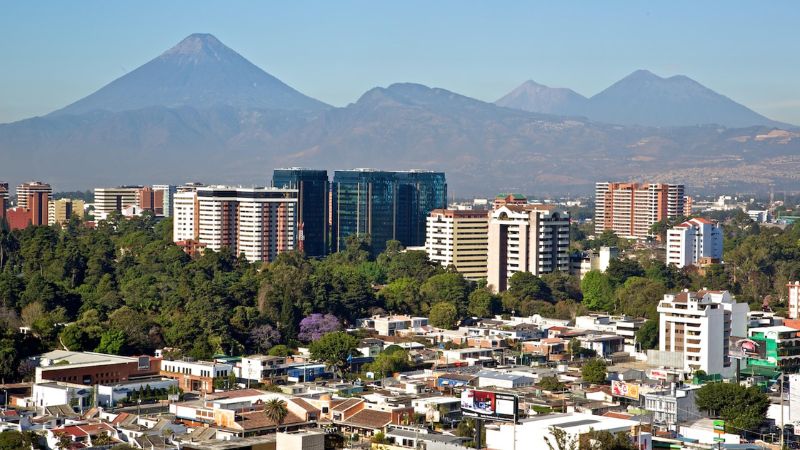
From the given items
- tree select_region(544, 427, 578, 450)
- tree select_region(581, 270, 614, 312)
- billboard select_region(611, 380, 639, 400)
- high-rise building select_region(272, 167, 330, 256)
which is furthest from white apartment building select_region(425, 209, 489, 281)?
tree select_region(544, 427, 578, 450)

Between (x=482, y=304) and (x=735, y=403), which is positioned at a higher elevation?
(x=482, y=304)

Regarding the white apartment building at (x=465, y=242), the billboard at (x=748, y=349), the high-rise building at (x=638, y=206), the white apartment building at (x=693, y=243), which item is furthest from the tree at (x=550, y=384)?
the high-rise building at (x=638, y=206)

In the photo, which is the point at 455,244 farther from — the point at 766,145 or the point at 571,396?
the point at 766,145

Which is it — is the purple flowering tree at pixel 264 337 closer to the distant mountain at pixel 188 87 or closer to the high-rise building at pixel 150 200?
the high-rise building at pixel 150 200

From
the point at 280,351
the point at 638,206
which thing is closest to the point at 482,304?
the point at 280,351

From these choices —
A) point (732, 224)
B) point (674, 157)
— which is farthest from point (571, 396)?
point (674, 157)

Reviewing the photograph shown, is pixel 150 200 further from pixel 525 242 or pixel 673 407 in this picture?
pixel 673 407

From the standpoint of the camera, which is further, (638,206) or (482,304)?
(638,206)
